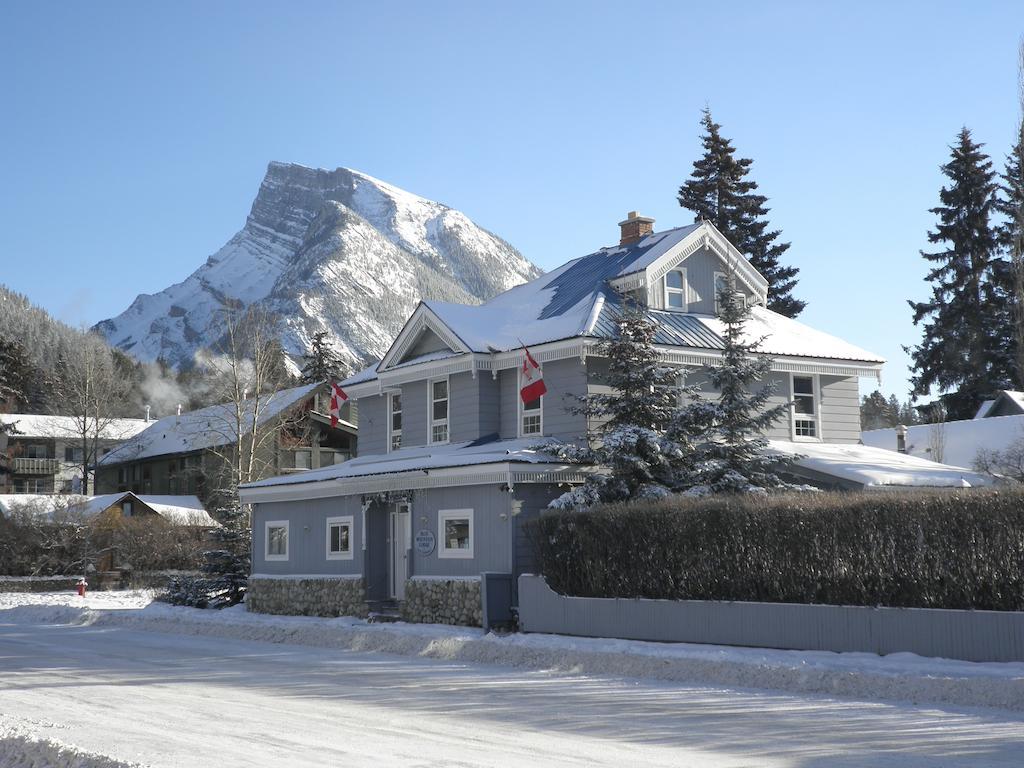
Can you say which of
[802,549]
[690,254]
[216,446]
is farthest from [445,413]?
[216,446]

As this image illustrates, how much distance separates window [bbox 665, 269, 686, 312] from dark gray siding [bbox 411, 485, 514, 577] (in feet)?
26.6

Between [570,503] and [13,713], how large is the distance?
38.2 feet

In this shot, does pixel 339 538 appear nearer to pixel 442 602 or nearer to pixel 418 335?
pixel 442 602

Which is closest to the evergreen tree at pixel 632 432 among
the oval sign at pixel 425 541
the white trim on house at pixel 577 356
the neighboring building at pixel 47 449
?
the white trim on house at pixel 577 356

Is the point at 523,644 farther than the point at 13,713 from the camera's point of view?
Yes

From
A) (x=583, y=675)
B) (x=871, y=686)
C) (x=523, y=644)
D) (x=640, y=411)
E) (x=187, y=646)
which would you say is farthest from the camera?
(x=640, y=411)

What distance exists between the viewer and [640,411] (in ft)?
75.0

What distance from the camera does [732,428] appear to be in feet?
76.4

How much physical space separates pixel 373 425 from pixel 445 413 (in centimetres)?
416

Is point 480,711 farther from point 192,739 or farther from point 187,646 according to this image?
point 187,646

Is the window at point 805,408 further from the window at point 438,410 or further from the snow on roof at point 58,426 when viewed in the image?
the snow on roof at point 58,426

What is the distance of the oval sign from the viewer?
80.2 ft

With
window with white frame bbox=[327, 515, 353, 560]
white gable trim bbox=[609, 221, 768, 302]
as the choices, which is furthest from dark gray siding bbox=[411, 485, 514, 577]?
white gable trim bbox=[609, 221, 768, 302]

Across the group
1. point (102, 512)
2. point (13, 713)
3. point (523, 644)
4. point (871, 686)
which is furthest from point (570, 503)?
point (102, 512)
